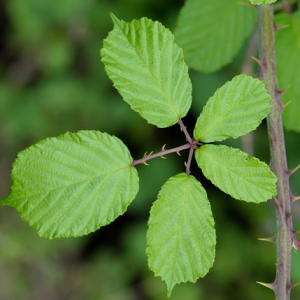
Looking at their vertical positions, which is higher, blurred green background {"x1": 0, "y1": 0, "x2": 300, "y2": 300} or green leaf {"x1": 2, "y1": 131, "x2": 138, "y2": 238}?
green leaf {"x1": 2, "y1": 131, "x2": 138, "y2": 238}

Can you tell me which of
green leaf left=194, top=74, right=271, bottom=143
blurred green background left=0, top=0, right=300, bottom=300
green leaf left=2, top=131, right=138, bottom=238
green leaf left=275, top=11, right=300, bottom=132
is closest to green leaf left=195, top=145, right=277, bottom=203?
green leaf left=194, top=74, right=271, bottom=143

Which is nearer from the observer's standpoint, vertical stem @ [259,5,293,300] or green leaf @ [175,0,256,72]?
vertical stem @ [259,5,293,300]

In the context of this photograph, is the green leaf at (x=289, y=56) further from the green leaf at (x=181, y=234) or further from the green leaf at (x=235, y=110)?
the green leaf at (x=181, y=234)

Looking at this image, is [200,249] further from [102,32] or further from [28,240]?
[28,240]

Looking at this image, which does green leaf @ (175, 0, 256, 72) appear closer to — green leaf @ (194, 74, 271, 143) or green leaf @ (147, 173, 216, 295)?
green leaf @ (194, 74, 271, 143)

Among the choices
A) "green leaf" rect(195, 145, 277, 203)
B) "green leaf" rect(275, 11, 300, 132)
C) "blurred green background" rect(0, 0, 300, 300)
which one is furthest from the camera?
"blurred green background" rect(0, 0, 300, 300)

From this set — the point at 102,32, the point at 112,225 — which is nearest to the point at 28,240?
the point at 112,225

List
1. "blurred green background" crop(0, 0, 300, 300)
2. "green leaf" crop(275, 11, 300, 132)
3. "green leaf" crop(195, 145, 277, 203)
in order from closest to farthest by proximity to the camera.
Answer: "green leaf" crop(195, 145, 277, 203) → "green leaf" crop(275, 11, 300, 132) → "blurred green background" crop(0, 0, 300, 300)
